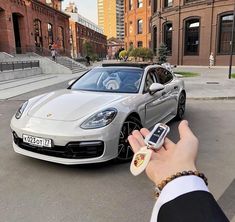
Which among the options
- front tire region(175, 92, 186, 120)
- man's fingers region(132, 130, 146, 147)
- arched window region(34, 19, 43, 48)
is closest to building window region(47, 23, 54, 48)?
arched window region(34, 19, 43, 48)

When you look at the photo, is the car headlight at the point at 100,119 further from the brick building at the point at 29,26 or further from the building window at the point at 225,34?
the building window at the point at 225,34

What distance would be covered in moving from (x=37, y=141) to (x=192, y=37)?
30.9 meters

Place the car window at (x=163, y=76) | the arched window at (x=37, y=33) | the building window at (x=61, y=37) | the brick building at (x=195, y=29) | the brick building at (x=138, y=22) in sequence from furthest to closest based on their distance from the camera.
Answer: the brick building at (x=138, y=22)
the building window at (x=61, y=37)
the arched window at (x=37, y=33)
the brick building at (x=195, y=29)
the car window at (x=163, y=76)

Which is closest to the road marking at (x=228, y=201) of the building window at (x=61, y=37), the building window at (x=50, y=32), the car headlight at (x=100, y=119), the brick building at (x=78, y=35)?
the car headlight at (x=100, y=119)

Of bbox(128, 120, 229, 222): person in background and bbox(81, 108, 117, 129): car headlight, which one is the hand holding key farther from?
bbox(81, 108, 117, 129): car headlight

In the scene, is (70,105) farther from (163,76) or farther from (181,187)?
(181,187)

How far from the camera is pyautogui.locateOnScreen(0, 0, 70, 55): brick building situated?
26261mm

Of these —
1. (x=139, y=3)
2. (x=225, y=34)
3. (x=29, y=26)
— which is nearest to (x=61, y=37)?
(x=29, y=26)

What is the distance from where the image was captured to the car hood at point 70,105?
13.2 ft

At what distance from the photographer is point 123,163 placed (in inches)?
168

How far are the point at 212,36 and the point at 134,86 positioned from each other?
27293mm

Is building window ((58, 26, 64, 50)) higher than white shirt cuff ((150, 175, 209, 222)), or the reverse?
building window ((58, 26, 64, 50))

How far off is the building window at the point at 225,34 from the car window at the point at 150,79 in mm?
25895

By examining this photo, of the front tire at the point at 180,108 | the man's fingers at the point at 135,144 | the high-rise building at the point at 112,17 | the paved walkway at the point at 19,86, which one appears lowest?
the paved walkway at the point at 19,86
